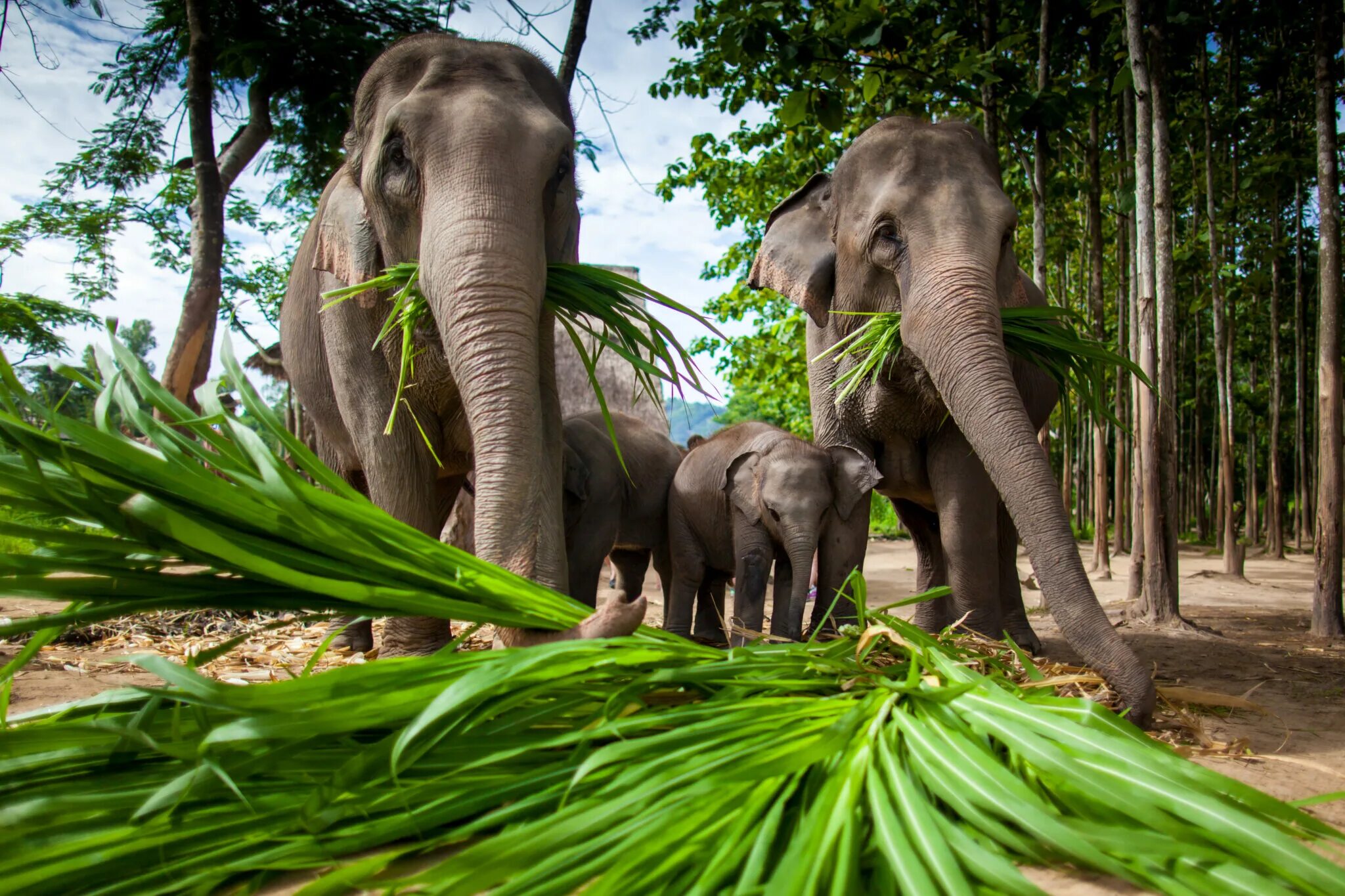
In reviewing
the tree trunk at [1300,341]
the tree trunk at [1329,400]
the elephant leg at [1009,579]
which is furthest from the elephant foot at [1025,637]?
the tree trunk at [1300,341]

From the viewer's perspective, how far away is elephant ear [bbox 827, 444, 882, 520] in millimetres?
5117

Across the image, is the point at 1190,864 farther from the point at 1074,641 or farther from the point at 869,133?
the point at 869,133

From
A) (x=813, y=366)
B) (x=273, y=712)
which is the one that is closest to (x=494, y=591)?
(x=273, y=712)

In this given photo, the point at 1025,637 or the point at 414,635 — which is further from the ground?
the point at 414,635

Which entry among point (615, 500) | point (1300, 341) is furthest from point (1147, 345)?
point (1300, 341)

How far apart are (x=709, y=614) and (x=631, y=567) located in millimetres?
1418

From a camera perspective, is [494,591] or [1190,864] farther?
[494,591]

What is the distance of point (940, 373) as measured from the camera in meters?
3.96

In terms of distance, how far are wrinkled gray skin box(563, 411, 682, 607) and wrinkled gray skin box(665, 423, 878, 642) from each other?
0.36 m

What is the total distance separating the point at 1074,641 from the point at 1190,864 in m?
1.64

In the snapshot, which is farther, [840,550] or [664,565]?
[664,565]

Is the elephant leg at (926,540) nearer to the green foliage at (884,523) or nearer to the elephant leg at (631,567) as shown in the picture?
the elephant leg at (631,567)

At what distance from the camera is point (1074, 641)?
299 cm

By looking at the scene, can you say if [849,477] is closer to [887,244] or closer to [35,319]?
[887,244]
